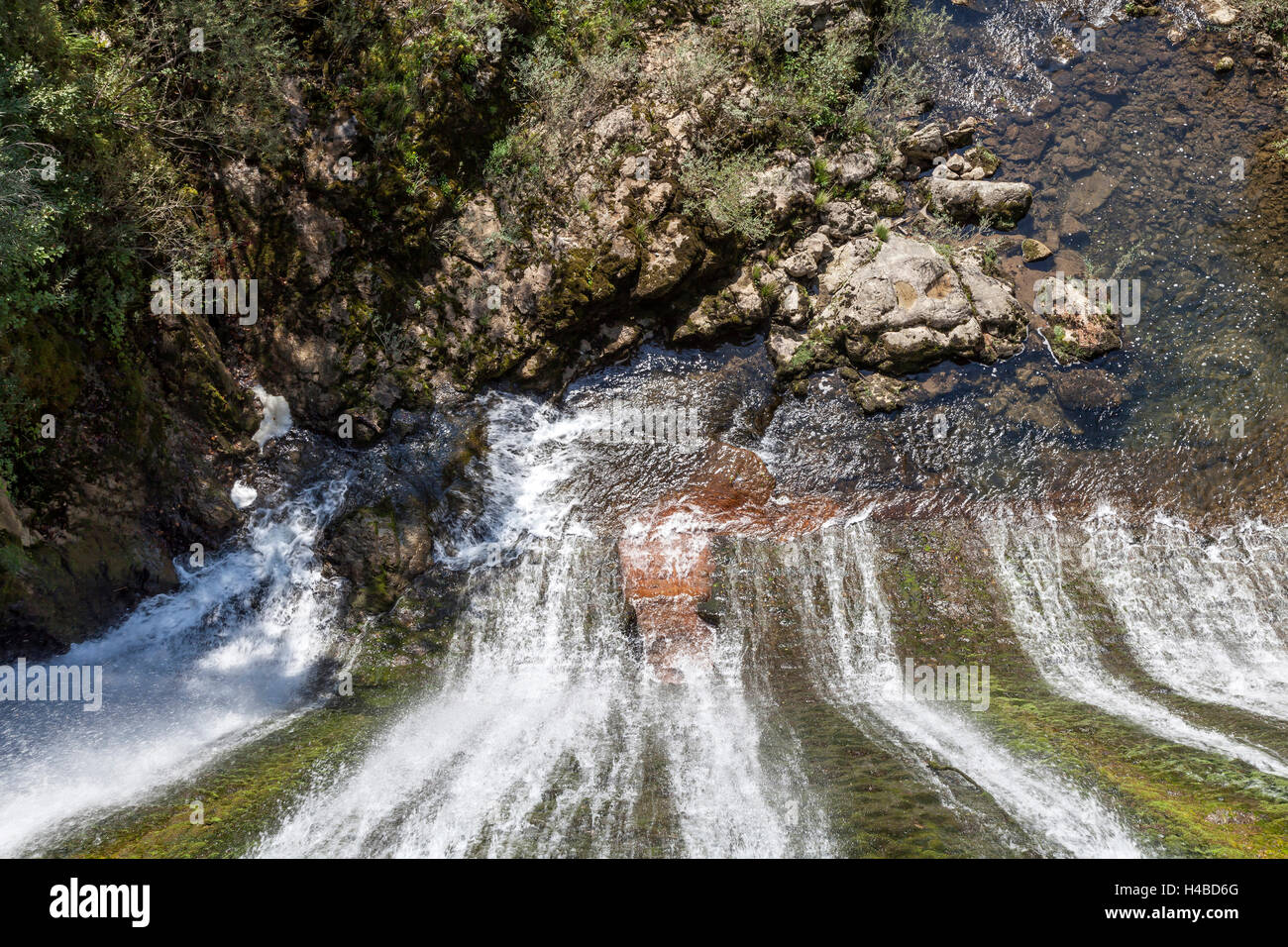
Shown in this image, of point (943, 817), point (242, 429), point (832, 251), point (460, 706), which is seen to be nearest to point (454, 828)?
point (460, 706)

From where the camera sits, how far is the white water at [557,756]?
6.84 metres

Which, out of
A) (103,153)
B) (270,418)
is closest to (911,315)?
(270,418)

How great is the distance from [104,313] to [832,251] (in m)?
10.8

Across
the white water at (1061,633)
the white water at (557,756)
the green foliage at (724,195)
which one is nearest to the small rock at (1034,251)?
the green foliage at (724,195)

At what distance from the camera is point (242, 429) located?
10258 millimetres

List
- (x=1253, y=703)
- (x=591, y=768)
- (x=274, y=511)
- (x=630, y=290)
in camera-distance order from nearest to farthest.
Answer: (x=591, y=768), (x=1253, y=703), (x=274, y=511), (x=630, y=290)

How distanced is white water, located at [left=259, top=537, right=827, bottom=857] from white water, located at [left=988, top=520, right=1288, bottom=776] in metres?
4.12

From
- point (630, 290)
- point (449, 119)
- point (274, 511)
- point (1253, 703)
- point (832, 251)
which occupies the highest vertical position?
point (449, 119)

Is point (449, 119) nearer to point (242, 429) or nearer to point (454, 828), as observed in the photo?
point (242, 429)
